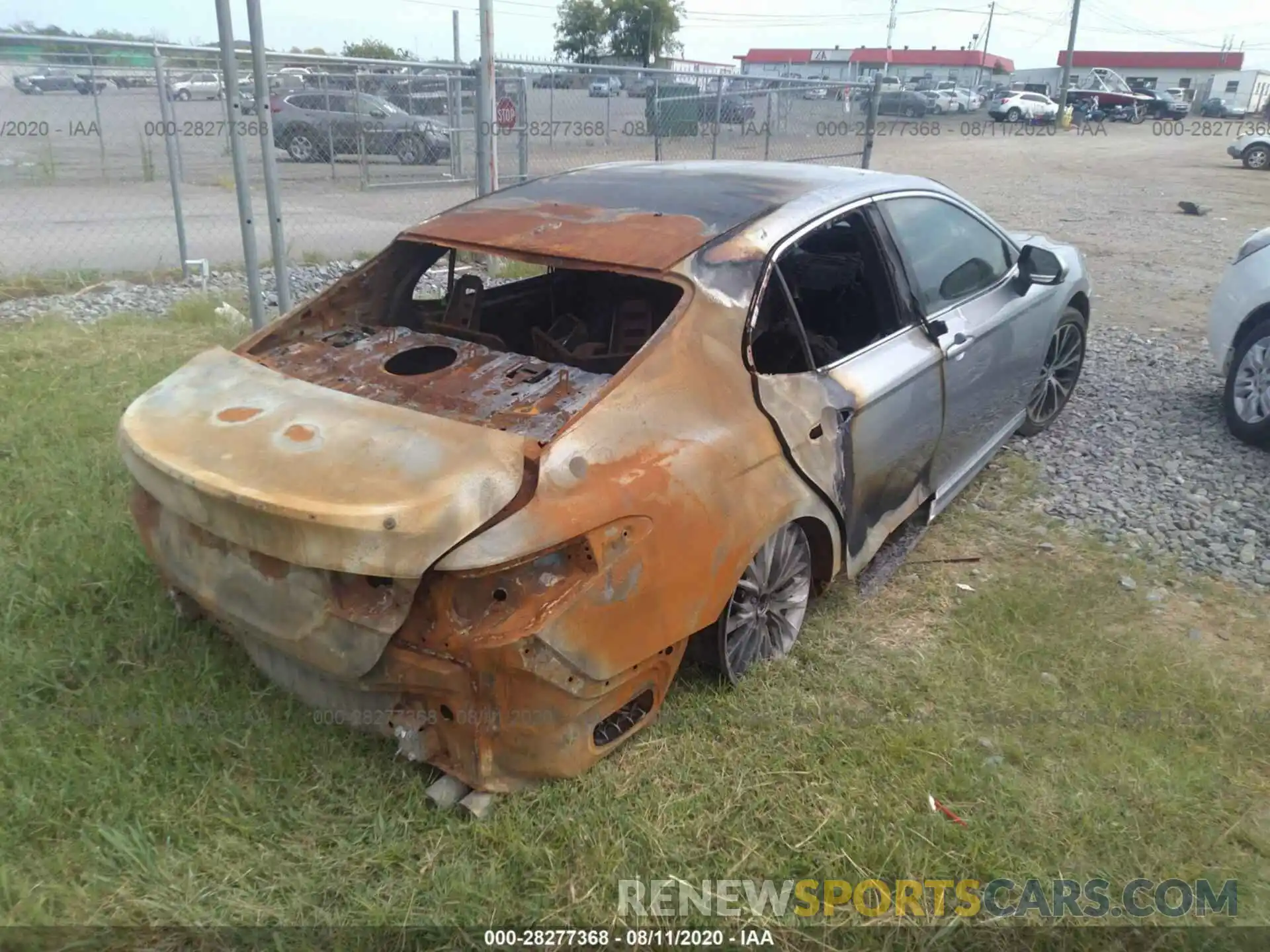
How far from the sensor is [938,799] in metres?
2.60

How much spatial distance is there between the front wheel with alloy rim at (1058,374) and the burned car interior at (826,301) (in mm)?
1564

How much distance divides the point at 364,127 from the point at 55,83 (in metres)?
3.17

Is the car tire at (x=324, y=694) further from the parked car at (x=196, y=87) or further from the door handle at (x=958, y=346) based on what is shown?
the parked car at (x=196, y=87)

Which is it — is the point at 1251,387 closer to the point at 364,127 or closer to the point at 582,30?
the point at 364,127

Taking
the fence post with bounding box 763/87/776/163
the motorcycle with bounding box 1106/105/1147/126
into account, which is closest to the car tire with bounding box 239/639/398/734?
the fence post with bounding box 763/87/776/163

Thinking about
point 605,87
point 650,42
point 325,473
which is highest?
point 650,42

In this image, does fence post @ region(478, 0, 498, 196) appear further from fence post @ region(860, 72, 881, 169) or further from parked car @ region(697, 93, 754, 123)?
fence post @ region(860, 72, 881, 169)

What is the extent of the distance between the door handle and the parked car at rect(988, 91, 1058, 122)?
127 feet

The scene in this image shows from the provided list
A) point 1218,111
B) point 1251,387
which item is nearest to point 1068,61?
point 1218,111

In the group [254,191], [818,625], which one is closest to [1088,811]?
[818,625]

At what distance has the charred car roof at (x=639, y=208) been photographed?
116 inches

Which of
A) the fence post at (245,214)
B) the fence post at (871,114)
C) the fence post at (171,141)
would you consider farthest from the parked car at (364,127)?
the fence post at (245,214)

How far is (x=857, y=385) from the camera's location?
123 inches

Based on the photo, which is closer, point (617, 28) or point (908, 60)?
point (617, 28)
